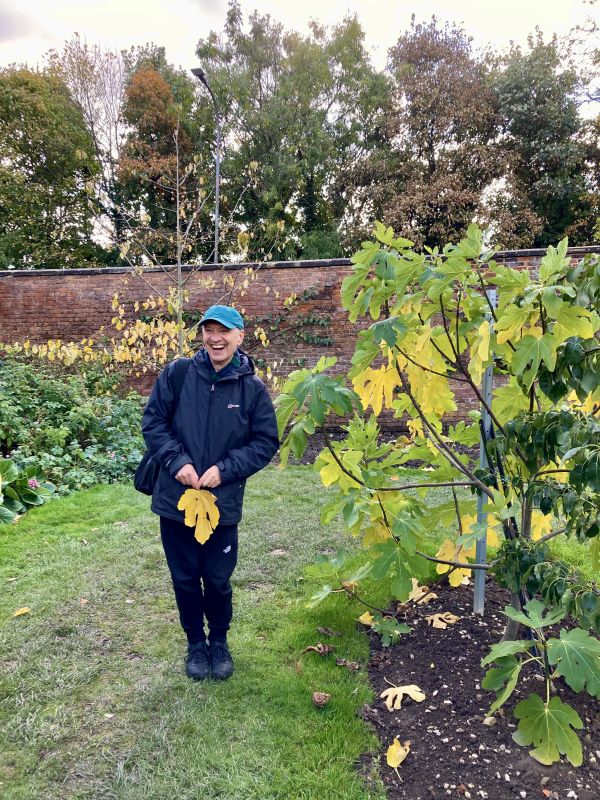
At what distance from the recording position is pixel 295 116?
19.9 meters

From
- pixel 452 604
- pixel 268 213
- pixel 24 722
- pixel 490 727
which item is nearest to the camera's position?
pixel 490 727

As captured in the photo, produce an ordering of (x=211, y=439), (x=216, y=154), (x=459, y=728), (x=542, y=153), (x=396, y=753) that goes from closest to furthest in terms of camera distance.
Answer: (x=396, y=753)
(x=459, y=728)
(x=211, y=439)
(x=216, y=154)
(x=542, y=153)

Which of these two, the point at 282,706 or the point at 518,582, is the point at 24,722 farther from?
the point at 518,582

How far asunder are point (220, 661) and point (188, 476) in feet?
3.55

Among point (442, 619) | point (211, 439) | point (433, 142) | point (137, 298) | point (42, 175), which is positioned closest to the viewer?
point (211, 439)

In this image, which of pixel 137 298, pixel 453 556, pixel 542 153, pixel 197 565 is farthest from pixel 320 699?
pixel 542 153

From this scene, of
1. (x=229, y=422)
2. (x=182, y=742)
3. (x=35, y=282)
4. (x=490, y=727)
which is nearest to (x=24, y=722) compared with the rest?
(x=182, y=742)

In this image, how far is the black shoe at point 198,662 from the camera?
2676mm

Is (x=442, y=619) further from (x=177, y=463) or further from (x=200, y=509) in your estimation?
(x=177, y=463)

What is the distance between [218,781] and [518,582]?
138 centimetres

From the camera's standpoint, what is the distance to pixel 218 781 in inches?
79.4

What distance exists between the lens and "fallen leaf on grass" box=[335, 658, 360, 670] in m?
2.70

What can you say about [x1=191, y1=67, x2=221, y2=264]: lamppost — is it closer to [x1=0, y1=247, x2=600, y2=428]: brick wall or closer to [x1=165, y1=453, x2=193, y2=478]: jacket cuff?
[x1=0, y1=247, x2=600, y2=428]: brick wall

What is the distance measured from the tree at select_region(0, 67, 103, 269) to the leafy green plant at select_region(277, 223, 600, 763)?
67.7 feet
